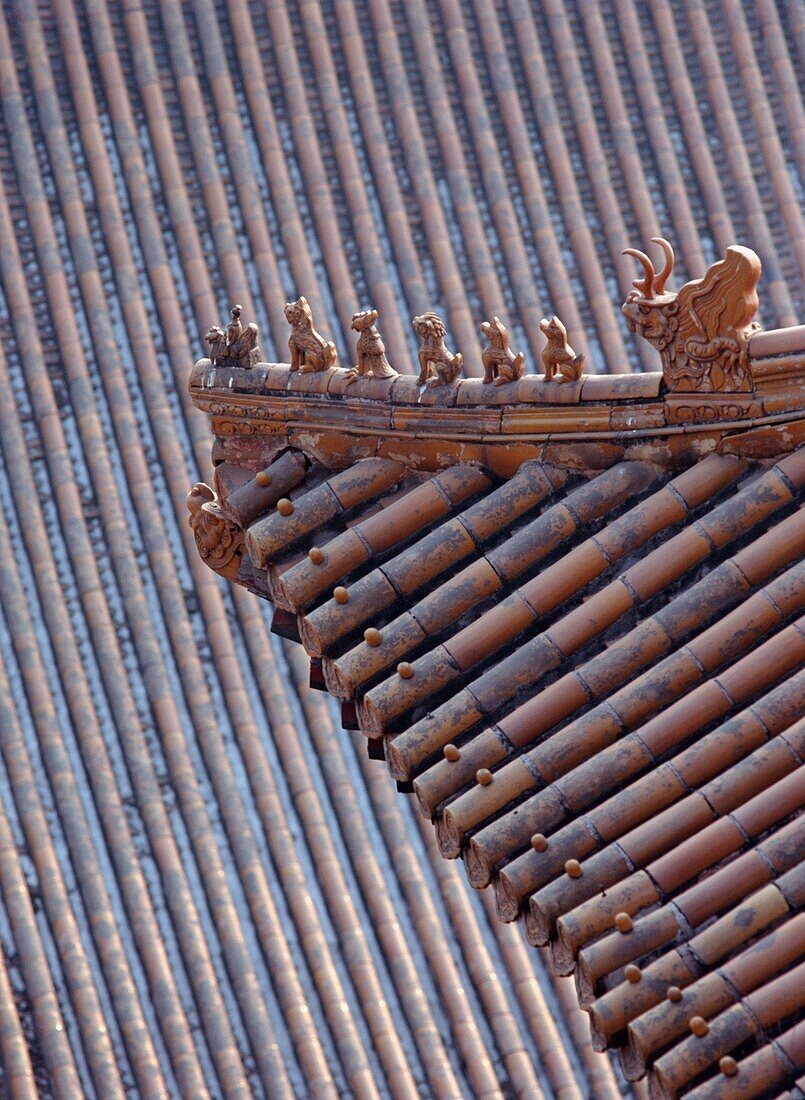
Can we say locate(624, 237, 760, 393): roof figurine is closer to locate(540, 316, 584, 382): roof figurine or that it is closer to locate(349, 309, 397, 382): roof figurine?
locate(540, 316, 584, 382): roof figurine

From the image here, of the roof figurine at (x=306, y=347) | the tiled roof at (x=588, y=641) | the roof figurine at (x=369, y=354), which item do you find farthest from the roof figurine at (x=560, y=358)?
the roof figurine at (x=306, y=347)

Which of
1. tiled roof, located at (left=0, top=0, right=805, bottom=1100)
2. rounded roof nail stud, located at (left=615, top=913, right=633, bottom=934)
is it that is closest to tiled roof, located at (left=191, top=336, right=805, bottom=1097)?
rounded roof nail stud, located at (left=615, top=913, right=633, bottom=934)

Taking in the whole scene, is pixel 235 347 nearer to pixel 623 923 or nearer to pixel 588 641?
pixel 588 641

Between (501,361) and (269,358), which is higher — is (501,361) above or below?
below

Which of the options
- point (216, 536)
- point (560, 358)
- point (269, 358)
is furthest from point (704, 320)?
point (269, 358)

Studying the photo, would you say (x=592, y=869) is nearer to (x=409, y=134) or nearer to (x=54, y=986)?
(x=54, y=986)

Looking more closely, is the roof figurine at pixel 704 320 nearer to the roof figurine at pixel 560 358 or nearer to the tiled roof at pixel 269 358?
the roof figurine at pixel 560 358

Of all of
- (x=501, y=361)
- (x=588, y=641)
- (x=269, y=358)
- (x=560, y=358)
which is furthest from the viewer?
(x=269, y=358)
